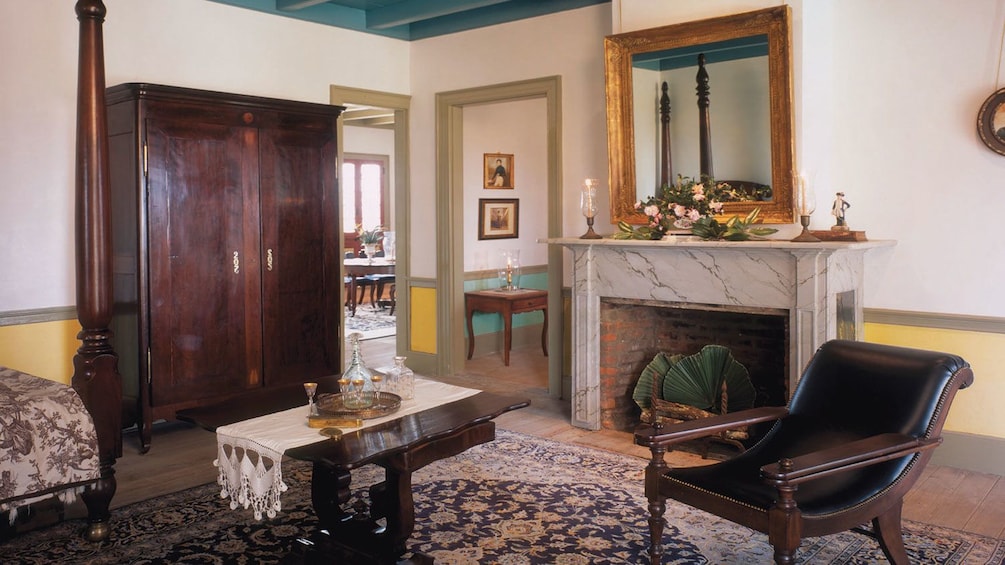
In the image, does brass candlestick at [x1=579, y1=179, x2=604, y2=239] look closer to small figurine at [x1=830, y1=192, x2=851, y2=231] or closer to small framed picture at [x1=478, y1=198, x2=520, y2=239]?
small figurine at [x1=830, y1=192, x2=851, y2=231]

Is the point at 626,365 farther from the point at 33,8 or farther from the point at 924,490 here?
the point at 33,8

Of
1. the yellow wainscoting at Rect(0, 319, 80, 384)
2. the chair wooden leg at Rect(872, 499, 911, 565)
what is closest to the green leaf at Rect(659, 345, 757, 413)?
the chair wooden leg at Rect(872, 499, 911, 565)

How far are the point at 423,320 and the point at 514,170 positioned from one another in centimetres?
186

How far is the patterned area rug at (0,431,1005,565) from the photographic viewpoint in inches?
127

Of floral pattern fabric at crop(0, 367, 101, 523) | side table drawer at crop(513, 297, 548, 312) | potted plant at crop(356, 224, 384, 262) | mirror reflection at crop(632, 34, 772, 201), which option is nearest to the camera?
floral pattern fabric at crop(0, 367, 101, 523)

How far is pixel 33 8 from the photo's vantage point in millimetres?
4750

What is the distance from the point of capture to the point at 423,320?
7.06 meters

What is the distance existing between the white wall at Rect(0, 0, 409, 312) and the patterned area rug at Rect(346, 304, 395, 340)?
375 cm

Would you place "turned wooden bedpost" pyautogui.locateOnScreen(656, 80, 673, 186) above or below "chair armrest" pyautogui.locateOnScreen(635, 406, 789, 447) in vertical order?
above

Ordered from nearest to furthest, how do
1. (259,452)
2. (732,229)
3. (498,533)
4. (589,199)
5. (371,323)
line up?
(259,452) → (498,533) → (732,229) → (589,199) → (371,323)

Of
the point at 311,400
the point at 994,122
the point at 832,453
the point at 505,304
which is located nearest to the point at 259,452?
the point at 311,400

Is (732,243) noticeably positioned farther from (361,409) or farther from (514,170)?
(514,170)

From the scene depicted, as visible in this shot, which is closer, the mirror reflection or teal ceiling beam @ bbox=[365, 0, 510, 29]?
the mirror reflection

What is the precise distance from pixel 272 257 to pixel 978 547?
4159mm
